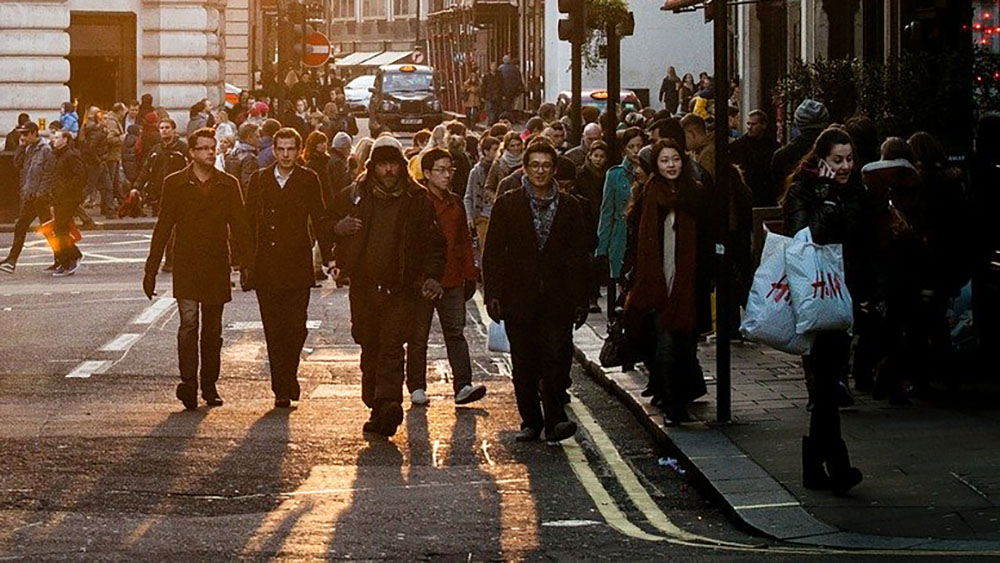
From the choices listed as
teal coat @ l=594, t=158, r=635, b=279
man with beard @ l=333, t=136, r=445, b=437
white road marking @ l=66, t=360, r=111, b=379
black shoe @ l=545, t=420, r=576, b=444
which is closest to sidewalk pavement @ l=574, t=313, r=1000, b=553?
black shoe @ l=545, t=420, r=576, b=444

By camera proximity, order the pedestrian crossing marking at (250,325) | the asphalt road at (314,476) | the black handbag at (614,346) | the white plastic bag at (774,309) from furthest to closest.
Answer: the pedestrian crossing marking at (250,325), the black handbag at (614,346), the white plastic bag at (774,309), the asphalt road at (314,476)

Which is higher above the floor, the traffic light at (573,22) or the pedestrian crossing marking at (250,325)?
the traffic light at (573,22)

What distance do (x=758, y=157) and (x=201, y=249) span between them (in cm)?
587

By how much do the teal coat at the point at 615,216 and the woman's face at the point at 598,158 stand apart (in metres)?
2.36

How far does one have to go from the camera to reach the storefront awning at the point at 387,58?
115m

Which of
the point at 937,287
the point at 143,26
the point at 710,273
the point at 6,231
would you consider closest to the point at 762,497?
the point at 710,273

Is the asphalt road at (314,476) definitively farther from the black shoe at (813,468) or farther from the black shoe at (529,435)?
the black shoe at (813,468)

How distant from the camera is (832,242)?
1000cm

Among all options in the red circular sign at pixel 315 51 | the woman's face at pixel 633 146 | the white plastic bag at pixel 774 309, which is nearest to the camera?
the white plastic bag at pixel 774 309

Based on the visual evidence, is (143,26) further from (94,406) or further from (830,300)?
(830,300)

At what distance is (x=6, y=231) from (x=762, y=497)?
80.0ft

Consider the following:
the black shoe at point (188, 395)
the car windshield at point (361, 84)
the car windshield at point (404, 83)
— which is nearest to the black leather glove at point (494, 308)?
the black shoe at point (188, 395)

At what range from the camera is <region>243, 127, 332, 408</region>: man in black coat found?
1362 cm

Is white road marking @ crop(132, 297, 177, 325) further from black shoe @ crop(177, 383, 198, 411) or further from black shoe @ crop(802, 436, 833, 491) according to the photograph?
black shoe @ crop(802, 436, 833, 491)
